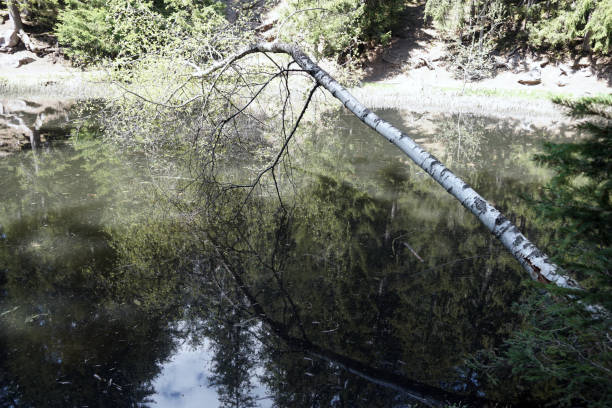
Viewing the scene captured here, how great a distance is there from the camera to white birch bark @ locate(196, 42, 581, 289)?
220 cm

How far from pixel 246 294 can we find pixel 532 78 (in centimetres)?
2073

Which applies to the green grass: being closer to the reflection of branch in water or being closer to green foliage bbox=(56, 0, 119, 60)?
the reflection of branch in water

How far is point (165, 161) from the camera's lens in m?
8.67

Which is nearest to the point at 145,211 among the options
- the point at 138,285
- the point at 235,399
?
the point at 138,285

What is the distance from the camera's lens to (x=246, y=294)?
4.21 meters

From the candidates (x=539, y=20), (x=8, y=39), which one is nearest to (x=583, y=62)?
(x=539, y=20)

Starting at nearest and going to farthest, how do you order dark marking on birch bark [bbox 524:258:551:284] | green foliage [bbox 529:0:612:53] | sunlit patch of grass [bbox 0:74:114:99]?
dark marking on birch bark [bbox 524:258:551:284], sunlit patch of grass [bbox 0:74:114:99], green foliage [bbox 529:0:612:53]

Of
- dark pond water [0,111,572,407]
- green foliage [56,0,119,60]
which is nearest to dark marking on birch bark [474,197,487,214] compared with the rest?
dark pond water [0,111,572,407]

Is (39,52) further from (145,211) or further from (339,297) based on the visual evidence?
(339,297)

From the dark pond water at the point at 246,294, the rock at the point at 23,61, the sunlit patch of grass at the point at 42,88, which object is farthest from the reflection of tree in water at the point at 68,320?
the rock at the point at 23,61

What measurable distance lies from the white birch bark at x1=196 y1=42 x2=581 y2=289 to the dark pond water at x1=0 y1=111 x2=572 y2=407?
58cm

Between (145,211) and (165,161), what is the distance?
113 inches

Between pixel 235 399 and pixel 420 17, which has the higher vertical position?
pixel 420 17

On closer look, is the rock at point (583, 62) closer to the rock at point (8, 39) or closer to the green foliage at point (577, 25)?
the green foliage at point (577, 25)
